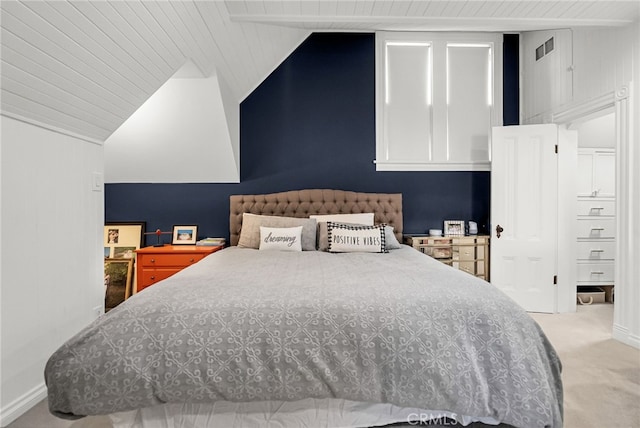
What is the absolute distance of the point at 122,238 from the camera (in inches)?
155

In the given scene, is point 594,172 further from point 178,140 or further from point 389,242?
point 178,140

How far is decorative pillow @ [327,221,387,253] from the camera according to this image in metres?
3.13

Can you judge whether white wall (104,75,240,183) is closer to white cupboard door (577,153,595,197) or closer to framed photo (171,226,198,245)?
framed photo (171,226,198,245)

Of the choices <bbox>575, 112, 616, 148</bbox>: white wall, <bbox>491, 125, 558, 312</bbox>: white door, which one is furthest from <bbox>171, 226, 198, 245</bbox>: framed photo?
<bbox>575, 112, 616, 148</bbox>: white wall

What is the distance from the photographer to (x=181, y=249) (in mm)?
3561

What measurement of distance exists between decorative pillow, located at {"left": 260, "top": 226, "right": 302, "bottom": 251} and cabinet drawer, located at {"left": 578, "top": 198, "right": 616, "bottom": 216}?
3.15 m

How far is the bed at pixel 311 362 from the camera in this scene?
1.42m

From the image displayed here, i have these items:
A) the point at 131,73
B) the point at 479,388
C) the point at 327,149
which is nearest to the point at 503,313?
the point at 479,388

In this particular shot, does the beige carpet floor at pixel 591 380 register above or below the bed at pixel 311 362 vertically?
below

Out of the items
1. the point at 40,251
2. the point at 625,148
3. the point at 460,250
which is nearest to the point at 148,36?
the point at 40,251

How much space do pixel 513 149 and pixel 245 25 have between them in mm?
2916

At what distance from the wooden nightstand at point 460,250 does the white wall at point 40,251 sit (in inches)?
116

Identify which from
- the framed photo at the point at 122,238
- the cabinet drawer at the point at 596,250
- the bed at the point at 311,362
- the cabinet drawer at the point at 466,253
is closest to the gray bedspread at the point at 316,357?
the bed at the point at 311,362

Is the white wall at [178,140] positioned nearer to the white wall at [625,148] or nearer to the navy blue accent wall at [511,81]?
the navy blue accent wall at [511,81]
